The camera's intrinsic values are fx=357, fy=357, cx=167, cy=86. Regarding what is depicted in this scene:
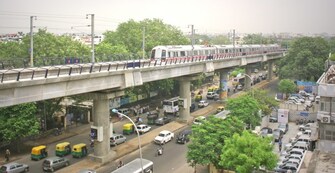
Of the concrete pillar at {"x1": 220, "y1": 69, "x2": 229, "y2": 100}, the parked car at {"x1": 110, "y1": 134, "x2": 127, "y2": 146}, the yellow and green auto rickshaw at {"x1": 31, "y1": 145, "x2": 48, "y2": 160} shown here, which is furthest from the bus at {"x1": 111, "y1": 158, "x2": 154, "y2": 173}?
the concrete pillar at {"x1": 220, "y1": 69, "x2": 229, "y2": 100}

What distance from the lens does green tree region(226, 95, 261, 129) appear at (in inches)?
1654

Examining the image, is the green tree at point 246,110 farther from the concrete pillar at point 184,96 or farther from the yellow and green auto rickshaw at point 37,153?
the yellow and green auto rickshaw at point 37,153

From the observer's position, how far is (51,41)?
50.5 meters

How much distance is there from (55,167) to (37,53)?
19.6 meters

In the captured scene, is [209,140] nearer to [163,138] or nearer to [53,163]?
[163,138]

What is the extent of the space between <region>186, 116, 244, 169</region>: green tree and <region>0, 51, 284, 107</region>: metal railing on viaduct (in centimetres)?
1031

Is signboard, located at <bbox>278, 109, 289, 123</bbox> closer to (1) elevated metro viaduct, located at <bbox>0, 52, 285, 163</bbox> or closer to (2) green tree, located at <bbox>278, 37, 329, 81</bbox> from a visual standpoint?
(1) elevated metro viaduct, located at <bbox>0, 52, 285, 163</bbox>

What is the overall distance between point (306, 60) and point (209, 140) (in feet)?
190

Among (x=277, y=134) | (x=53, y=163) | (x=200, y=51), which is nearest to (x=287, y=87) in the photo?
(x=200, y=51)

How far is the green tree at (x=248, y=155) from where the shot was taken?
25469 mm

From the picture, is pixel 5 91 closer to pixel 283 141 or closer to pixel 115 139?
pixel 115 139

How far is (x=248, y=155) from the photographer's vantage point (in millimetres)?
26078

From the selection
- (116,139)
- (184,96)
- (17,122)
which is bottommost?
(116,139)

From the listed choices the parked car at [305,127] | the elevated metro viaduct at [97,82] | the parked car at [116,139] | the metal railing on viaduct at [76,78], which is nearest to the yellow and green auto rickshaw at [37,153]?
the elevated metro viaduct at [97,82]
